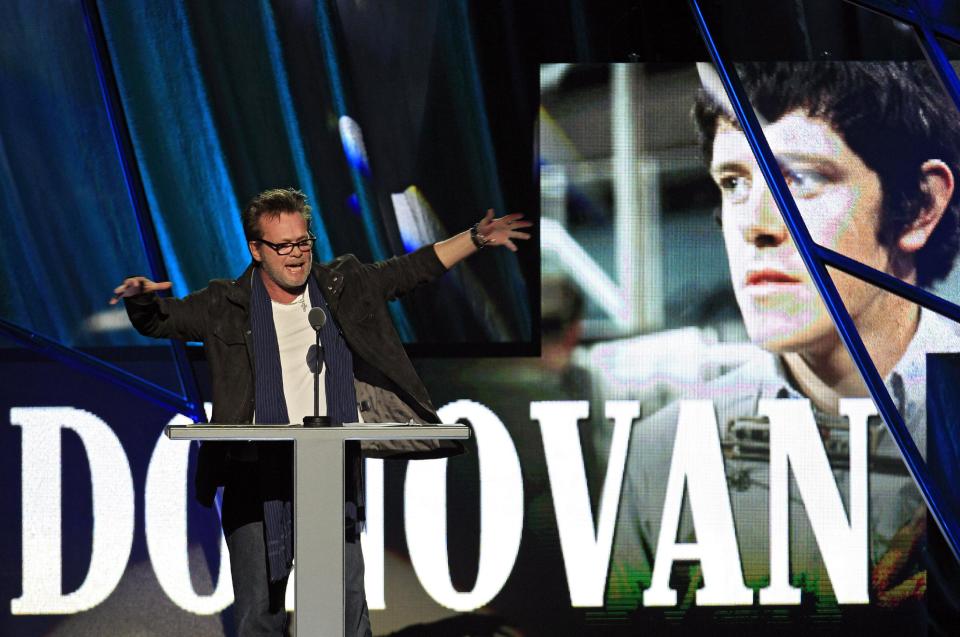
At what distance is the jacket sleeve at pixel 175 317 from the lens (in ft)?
10.4

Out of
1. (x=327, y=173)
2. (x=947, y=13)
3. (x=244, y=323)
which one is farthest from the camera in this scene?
(x=327, y=173)

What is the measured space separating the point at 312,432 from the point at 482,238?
0.81m

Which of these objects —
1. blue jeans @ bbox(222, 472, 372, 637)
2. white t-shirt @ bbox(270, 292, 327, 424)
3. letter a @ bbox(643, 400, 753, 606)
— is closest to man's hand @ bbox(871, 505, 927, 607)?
letter a @ bbox(643, 400, 753, 606)

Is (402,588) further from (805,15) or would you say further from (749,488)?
(805,15)

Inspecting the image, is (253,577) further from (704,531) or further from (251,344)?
(704,531)

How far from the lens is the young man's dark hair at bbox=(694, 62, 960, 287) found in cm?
424

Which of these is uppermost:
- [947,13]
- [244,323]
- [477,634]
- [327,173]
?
[947,13]

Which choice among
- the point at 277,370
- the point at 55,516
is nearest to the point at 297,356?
the point at 277,370

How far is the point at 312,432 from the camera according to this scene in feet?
8.64

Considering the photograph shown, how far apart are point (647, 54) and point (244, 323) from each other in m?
1.75

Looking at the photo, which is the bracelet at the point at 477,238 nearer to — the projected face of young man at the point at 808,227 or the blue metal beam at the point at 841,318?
the blue metal beam at the point at 841,318

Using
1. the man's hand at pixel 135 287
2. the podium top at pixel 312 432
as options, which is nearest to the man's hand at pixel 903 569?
the podium top at pixel 312 432

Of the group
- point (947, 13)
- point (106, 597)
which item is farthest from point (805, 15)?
point (106, 597)

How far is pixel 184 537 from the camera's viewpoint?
4273 millimetres
